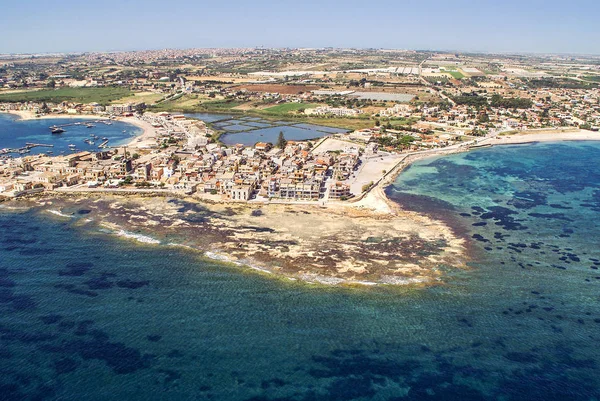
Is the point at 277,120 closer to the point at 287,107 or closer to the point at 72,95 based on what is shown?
the point at 287,107

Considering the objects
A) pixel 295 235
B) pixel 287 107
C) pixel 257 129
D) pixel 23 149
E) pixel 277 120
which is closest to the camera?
pixel 295 235

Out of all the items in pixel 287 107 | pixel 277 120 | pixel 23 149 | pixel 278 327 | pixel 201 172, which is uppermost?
pixel 287 107

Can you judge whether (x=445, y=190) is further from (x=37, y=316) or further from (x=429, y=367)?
(x=37, y=316)

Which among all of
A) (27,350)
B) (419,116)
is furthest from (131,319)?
(419,116)

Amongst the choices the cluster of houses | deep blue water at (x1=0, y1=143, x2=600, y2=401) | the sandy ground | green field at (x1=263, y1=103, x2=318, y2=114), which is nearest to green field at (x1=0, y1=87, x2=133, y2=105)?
green field at (x1=263, y1=103, x2=318, y2=114)

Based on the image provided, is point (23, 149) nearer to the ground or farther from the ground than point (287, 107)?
nearer to the ground

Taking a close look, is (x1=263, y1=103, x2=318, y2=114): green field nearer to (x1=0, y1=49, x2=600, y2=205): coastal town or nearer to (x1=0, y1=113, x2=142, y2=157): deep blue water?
(x1=0, y1=49, x2=600, y2=205): coastal town

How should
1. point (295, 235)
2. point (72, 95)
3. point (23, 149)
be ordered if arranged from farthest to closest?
point (72, 95) → point (23, 149) → point (295, 235)

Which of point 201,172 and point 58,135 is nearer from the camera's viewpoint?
point 201,172

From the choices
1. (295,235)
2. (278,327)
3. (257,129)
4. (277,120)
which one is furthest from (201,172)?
(277,120)
